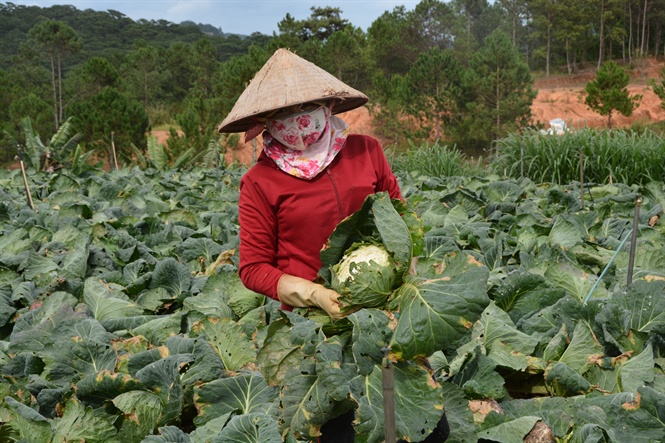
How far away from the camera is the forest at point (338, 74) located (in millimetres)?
20922

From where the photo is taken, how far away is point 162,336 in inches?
109

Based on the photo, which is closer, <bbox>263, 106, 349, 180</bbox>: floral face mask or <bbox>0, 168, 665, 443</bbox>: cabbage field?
<bbox>0, 168, 665, 443</bbox>: cabbage field

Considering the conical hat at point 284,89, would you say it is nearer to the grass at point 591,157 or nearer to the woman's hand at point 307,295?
the woman's hand at point 307,295

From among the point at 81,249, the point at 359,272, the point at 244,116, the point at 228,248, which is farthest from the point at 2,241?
the point at 359,272

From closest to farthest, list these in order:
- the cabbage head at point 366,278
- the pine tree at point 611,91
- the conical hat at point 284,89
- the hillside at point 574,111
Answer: the cabbage head at point 366,278 → the conical hat at point 284,89 → the pine tree at point 611,91 → the hillside at point 574,111

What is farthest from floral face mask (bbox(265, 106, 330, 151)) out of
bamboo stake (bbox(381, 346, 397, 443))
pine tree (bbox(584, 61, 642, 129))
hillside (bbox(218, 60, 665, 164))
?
pine tree (bbox(584, 61, 642, 129))

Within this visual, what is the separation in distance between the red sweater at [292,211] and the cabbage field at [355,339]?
0.22m

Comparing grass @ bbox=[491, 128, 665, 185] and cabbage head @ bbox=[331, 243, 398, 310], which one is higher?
cabbage head @ bbox=[331, 243, 398, 310]

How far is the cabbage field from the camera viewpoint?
5.22 ft

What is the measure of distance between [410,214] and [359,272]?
26cm

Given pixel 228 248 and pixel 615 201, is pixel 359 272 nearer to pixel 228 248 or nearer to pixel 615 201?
pixel 228 248

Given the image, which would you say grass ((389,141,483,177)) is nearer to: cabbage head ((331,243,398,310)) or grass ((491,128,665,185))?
grass ((491,128,665,185))

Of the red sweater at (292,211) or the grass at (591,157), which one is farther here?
the grass at (591,157)

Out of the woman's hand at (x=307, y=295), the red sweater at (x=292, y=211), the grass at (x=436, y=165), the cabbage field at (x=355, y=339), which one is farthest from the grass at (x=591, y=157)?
the woman's hand at (x=307, y=295)
